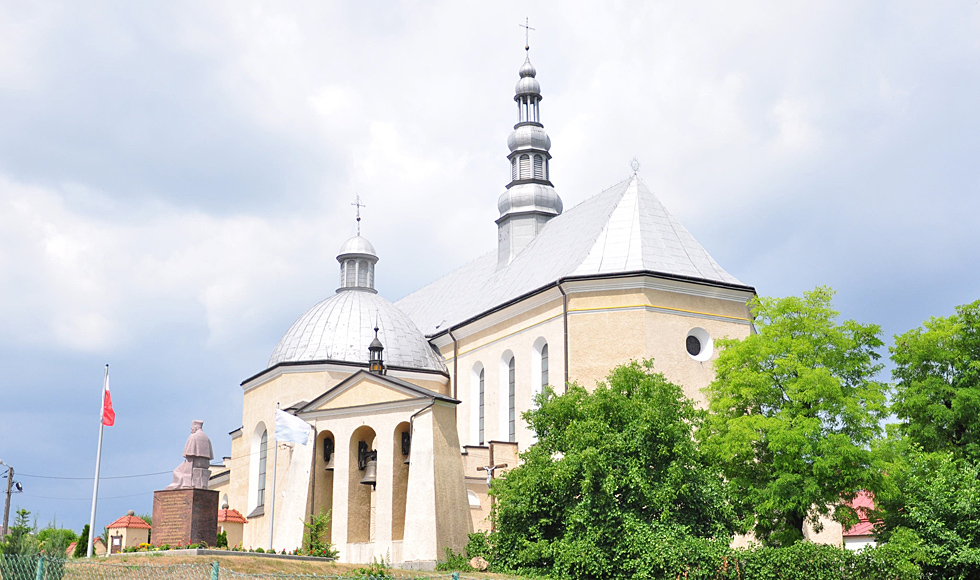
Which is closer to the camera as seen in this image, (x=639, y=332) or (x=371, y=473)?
(x=371, y=473)

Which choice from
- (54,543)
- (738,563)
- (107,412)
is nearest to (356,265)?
(107,412)

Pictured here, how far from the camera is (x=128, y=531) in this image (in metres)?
37.6

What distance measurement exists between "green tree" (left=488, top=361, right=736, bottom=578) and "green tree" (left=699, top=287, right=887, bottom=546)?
1284 mm

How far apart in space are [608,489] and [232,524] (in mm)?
21289

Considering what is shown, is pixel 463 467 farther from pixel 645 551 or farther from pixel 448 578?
pixel 448 578

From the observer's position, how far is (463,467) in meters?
30.4

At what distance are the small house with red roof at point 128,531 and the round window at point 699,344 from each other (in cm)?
2117

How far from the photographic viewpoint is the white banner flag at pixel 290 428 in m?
30.9

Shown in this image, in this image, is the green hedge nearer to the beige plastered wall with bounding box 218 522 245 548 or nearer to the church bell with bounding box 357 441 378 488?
the church bell with bounding box 357 441 378 488

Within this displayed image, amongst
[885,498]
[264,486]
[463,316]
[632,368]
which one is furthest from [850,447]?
[264,486]

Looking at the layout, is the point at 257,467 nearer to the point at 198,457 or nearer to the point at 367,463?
the point at 198,457

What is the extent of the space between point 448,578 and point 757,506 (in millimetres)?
9532

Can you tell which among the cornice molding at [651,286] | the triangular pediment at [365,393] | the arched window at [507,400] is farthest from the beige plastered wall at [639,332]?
the triangular pediment at [365,393]

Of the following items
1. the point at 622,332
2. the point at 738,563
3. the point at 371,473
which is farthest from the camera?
the point at 622,332
